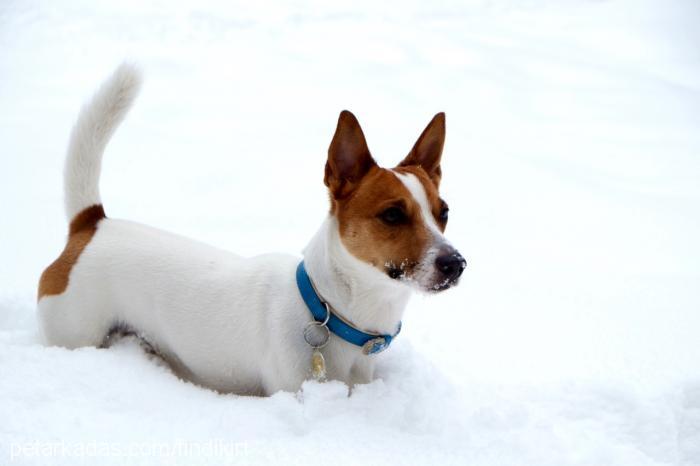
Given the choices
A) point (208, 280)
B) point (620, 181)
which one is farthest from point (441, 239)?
point (620, 181)

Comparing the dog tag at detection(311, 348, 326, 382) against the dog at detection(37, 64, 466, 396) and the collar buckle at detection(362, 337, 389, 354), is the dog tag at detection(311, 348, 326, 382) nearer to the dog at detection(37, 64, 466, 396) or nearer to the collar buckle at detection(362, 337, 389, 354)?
the dog at detection(37, 64, 466, 396)

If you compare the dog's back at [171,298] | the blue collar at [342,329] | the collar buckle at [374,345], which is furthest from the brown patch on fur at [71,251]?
the collar buckle at [374,345]

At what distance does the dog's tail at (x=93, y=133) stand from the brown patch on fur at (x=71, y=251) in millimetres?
47

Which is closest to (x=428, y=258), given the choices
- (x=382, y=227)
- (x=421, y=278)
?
(x=421, y=278)

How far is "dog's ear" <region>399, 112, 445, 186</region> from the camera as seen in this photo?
8.31 feet

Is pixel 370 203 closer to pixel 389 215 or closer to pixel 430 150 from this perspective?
pixel 389 215

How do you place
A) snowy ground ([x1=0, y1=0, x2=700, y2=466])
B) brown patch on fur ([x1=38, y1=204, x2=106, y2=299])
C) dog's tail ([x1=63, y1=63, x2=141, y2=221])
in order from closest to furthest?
snowy ground ([x1=0, y1=0, x2=700, y2=466]), brown patch on fur ([x1=38, y1=204, x2=106, y2=299]), dog's tail ([x1=63, y1=63, x2=141, y2=221])

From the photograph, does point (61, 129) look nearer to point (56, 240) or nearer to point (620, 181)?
point (56, 240)

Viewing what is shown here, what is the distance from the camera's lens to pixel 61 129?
6324mm

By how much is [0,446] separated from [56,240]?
9.67 ft

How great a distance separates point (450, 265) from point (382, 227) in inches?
12.2

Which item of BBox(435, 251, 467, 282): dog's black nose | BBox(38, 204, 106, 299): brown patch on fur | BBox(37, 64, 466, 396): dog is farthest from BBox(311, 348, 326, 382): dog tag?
BBox(38, 204, 106, 299): brown patch on fur

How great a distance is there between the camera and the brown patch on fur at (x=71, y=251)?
2.46m

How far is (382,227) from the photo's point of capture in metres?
2.11
